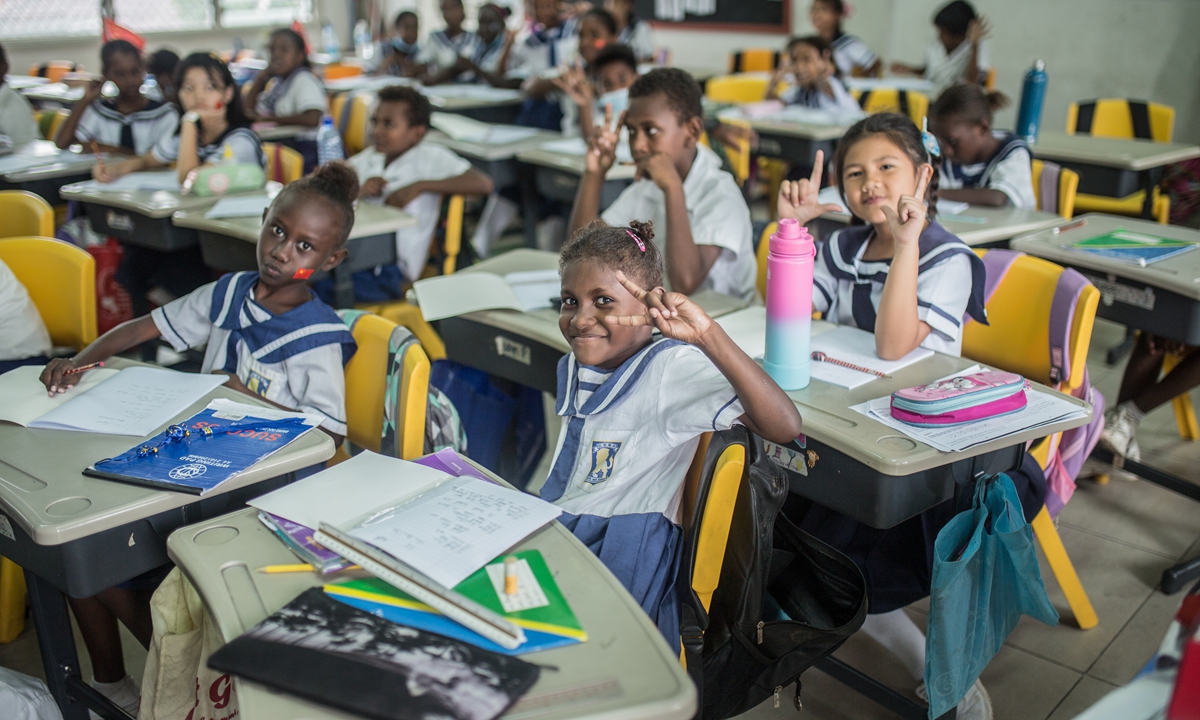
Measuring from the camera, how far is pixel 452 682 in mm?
871

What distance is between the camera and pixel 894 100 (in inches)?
193

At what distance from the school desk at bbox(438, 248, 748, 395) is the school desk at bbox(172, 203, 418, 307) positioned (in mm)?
519

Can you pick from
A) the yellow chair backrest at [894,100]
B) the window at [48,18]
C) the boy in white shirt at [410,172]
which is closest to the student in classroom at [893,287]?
the boy in white shirt at [410,172]

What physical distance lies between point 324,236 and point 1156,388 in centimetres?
220

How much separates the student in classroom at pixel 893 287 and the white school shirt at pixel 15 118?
388 cm

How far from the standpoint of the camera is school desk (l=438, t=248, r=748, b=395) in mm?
1911

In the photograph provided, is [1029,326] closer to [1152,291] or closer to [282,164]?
[1152,291]

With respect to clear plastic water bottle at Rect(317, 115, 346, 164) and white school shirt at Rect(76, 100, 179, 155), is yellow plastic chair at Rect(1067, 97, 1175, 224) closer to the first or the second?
clear plastic water bottle at Rect(317, 115, 346, 164)

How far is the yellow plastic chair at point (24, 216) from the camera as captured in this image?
2516 mm

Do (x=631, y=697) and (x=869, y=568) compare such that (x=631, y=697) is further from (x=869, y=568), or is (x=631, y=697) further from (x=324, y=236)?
(x=324, y=236)

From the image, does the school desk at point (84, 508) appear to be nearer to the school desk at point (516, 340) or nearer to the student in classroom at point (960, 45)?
the school desk at point (516, 340)

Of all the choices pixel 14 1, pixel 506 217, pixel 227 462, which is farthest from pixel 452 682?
pixel 14 1

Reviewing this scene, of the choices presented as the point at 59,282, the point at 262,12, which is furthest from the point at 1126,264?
the point at 262,12

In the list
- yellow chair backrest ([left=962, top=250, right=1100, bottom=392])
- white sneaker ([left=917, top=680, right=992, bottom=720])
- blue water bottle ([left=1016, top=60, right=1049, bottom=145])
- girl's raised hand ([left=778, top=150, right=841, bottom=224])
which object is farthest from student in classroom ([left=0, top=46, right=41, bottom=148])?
white sneaker ([left=917, top=680, right=992, bottom=720])
